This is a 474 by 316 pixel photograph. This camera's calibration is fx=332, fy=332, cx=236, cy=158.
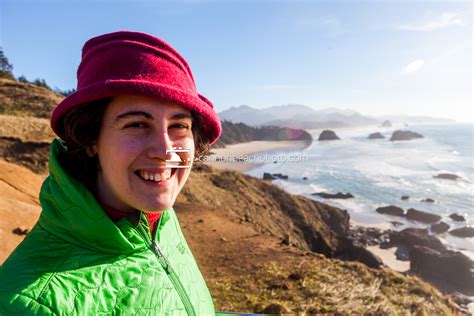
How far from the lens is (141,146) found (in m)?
1.40

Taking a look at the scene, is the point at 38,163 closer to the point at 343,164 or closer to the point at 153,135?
the point at 153,135

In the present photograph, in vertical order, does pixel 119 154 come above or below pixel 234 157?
above

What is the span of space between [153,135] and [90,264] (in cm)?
59

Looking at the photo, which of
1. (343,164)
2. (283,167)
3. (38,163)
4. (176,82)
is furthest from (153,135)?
(343,164)

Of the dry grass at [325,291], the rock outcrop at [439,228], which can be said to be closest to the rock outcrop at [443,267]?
the rock outcrop at [439,228]

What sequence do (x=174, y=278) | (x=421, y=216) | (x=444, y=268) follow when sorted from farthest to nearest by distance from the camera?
1. (x=421, y=216)
2. (x=444, y=268)
3. (x=174, y=278)

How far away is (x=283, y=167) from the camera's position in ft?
164

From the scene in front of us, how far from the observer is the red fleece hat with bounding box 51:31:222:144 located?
134 centimetres

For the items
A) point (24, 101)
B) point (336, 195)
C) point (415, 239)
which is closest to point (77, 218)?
point (415, 239)

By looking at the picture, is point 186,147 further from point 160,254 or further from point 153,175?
point 160,254

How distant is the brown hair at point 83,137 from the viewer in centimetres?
148

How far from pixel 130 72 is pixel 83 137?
1.35 ft

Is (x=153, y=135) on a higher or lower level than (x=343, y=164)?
higher

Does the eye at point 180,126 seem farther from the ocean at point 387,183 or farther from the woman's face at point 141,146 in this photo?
the ocean at point 387,183
